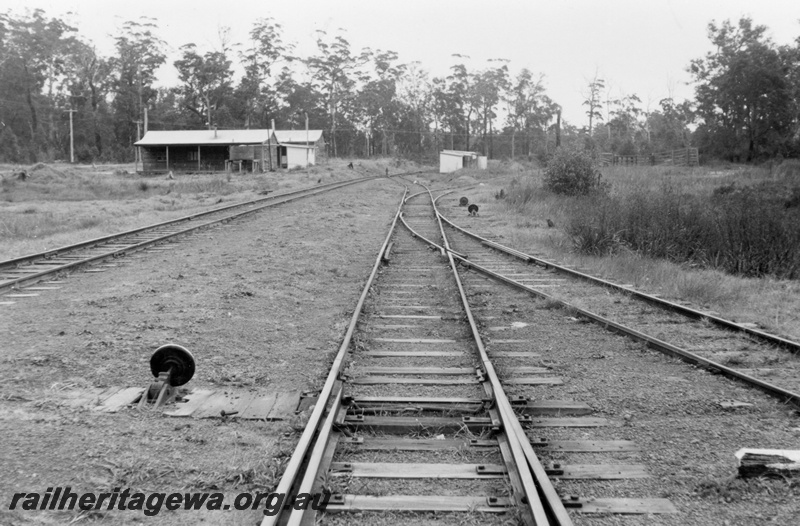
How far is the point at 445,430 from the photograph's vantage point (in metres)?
4.38

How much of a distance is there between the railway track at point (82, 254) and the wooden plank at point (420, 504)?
666 cm

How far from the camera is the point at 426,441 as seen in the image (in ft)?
13.7

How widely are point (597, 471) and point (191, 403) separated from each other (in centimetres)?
301

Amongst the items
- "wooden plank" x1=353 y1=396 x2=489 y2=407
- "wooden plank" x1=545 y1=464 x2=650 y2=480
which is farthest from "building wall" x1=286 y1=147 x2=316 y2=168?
"wooden plank" x1=545 y1=464 x2=650 y2=480

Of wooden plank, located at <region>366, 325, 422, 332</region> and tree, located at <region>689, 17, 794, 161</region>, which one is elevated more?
tree, located at <region>689, 17, 794, 161</region>

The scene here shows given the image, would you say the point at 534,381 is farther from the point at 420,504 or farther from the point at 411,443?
the point at 420,504

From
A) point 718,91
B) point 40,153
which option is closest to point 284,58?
point 40,153

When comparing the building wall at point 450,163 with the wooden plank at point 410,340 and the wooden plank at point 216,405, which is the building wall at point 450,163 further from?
the wooden plank at point 216,405

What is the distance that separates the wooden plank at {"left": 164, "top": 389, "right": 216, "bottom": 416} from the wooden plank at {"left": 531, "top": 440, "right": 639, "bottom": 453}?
252cm

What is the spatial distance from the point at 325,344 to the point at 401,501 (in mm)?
3437

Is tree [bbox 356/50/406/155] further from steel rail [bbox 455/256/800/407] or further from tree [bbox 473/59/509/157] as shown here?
steel rail [bbox 455/256/800/407]

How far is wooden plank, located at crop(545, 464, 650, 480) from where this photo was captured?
3.73 meters

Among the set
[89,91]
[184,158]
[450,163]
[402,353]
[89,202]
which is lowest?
[402,353]

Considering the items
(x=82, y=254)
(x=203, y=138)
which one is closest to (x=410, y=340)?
(x=82, y=254)
